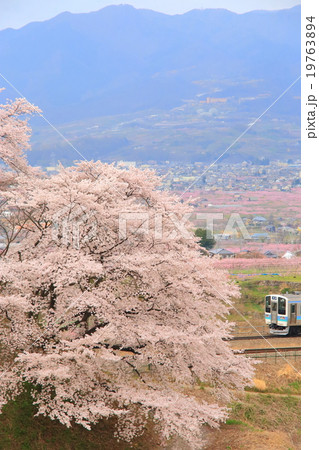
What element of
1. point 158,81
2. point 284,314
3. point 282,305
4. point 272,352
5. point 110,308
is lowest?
point 272,352

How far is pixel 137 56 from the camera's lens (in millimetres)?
132750

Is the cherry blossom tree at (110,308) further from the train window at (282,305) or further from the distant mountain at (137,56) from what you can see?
the distant mountain at (137,56)

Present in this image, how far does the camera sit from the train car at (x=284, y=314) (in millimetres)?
17844

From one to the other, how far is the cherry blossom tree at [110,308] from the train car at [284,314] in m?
7.06

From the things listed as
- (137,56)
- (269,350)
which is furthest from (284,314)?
(137,56)

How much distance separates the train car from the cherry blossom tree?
706 cm

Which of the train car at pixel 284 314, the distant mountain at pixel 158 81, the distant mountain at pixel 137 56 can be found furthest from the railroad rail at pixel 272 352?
the distant mountain at pixel 137 56

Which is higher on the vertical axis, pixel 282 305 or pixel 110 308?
pixel 110 308

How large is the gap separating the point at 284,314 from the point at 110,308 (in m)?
9.89

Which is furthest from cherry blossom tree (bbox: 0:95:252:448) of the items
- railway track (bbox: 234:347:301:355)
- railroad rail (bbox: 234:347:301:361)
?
railway track (bbox: 234:347:301:355)

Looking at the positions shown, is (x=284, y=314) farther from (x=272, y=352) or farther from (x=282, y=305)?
(x=272, y=352)

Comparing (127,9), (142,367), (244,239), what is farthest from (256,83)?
(142,367)

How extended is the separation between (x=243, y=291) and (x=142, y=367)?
1087 centimetres

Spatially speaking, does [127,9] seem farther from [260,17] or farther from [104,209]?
[104,209]
